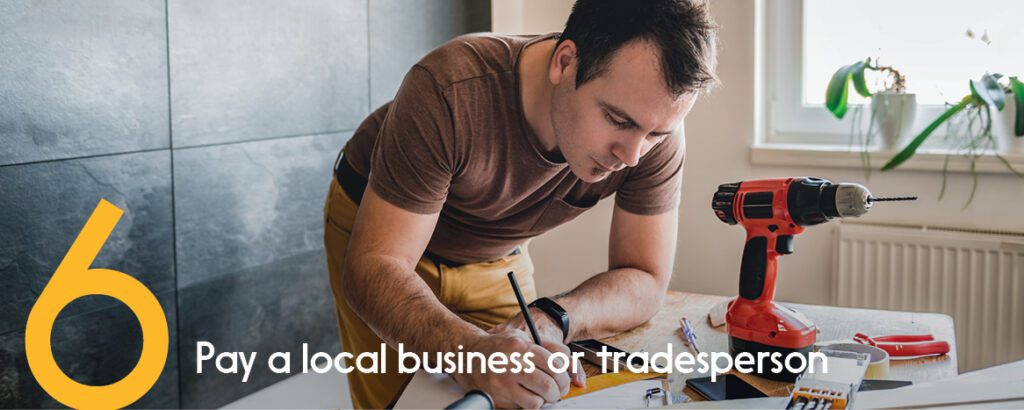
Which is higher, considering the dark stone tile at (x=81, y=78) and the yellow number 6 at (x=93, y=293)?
the dark stone tile at (x=81, y=78)

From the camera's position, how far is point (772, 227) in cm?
125

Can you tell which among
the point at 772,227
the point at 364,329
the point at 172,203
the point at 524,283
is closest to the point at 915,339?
the point at 772,227

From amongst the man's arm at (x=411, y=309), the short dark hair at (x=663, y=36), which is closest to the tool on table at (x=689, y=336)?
the man's arm at (x=411, y=309)

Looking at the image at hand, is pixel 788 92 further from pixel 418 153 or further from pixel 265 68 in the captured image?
pixel 418 153

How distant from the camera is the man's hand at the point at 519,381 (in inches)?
A: 42.9

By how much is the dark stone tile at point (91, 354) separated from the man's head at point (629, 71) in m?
1.29

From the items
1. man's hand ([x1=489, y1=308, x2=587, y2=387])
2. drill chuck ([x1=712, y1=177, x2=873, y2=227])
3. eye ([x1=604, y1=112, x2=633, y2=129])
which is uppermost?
eye ([x1=604, y1=112, x2=633, y2=129])

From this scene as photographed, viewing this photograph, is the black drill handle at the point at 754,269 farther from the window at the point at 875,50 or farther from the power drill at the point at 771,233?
the window at the point at 875,50

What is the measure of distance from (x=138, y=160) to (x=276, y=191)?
0.46 metres

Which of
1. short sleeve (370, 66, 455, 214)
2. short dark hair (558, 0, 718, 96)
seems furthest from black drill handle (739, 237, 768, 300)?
short sleeve (370, 66, 455, 214)

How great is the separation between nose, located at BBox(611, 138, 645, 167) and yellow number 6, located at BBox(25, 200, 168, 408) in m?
1.23

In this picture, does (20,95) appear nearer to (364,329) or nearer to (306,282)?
(364,329)

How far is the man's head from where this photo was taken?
48.0 inches

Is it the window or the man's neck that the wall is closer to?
the man's neck
